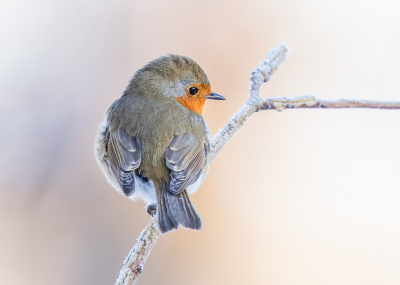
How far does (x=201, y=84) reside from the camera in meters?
2.66

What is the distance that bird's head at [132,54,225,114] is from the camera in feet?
8.68

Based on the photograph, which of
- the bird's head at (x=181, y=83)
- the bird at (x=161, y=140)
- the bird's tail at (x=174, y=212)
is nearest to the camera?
the bird's tail at (x=174, y=212)

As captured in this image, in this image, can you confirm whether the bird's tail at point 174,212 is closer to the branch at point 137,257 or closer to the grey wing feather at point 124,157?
the branch at point 137,257

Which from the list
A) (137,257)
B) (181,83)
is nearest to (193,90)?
(181,83)

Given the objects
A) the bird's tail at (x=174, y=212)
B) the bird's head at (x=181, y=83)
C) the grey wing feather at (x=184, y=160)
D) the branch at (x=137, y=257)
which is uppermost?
the bird's head at (x=181, y=83)

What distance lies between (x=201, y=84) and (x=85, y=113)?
1490mm

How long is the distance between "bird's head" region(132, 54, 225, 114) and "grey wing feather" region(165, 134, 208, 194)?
12.4 inches

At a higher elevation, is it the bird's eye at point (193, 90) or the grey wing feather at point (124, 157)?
the bird's eye at point (193, 90)

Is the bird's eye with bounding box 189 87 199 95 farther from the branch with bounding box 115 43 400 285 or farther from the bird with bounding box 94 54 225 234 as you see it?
the branch with bounding box 115 43 400 285

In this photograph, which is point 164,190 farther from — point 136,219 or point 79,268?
point 79,268

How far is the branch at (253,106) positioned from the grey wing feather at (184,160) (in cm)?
9

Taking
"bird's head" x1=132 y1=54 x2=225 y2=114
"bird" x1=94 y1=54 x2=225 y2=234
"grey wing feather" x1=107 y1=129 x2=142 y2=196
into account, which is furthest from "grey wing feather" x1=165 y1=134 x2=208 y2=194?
"bird's head" x1=132 y1=54 x2=225 y2=114

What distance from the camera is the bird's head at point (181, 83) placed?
2.65 meters

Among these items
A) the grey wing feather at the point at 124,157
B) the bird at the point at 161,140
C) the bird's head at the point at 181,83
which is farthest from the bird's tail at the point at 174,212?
the bird's head at the point at 181,83
